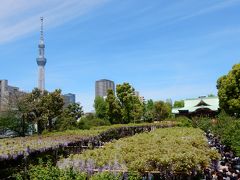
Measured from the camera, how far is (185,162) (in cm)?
818

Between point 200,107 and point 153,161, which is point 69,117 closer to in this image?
point 200,107

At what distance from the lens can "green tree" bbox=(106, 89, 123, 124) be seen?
47938 millimetres

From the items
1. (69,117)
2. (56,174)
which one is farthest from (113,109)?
(56,174)

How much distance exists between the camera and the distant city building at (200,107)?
5588 cm

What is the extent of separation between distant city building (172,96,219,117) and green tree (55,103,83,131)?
2065 cm

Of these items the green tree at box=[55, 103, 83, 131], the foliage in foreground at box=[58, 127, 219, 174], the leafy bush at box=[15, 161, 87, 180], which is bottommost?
the leafy bush at box=[15, 161, 87, 180]

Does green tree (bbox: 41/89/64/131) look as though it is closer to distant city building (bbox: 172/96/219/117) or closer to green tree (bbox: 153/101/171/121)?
distant city building (bbox: 172/96/219/117)

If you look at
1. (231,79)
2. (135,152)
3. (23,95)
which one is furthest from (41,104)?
(135,152)

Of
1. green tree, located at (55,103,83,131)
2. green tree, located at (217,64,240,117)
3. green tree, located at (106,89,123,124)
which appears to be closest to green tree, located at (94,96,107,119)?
green tree, located at (106,89,123,124)

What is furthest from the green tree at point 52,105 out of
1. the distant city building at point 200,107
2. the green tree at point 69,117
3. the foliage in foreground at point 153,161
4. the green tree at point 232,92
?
the foliage in foreground at point 153,161

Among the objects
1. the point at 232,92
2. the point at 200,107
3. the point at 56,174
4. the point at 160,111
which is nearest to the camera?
the point at 56,174

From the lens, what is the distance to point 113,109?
48.4 meters

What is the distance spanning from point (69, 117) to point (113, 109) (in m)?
10.2

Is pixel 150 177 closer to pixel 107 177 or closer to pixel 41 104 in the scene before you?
pixel 107 177
